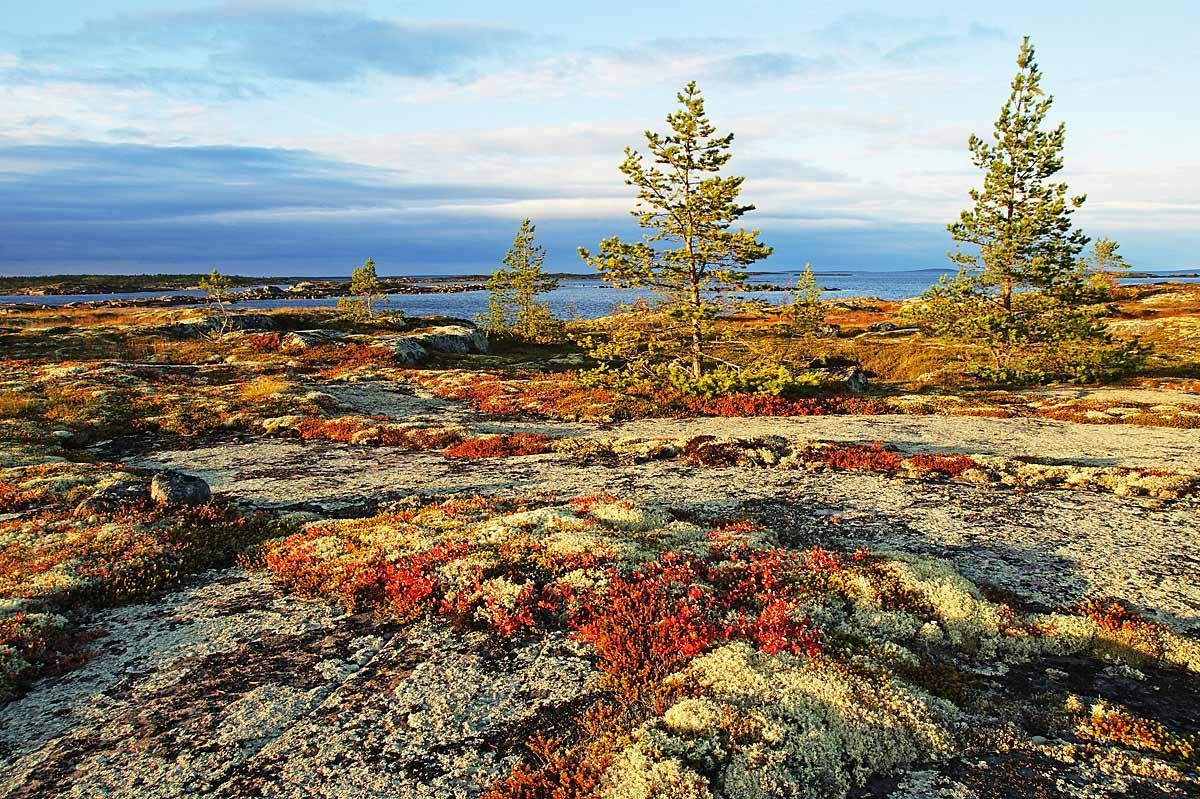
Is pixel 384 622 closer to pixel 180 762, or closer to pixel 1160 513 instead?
pixel 180 762

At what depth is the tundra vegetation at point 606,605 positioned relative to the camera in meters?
6.04

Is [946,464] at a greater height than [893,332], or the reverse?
[893,332]

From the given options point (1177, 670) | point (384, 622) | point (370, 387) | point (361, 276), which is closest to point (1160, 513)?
point (1177, 670)

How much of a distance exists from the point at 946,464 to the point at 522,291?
2738 inches

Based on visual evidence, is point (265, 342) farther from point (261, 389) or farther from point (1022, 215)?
point (1022, 215)

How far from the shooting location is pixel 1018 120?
36156 millimetres

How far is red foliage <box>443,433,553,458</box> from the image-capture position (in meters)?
20.9

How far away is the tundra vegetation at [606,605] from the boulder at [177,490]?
9 centimetres

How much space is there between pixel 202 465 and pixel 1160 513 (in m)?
26.5

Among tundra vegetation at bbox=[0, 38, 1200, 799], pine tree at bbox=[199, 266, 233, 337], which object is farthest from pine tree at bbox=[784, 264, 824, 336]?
pine tree at bbox=[199, 266, 233, 337]

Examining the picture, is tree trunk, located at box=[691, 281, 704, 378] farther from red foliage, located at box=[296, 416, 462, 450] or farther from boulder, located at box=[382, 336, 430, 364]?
boulder, located at box=[382, 336, 430, 364]

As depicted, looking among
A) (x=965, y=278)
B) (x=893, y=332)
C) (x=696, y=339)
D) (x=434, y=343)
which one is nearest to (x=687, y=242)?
(x=696, y=339)

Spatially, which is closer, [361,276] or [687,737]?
[687,737]

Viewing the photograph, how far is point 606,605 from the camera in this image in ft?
29.0
